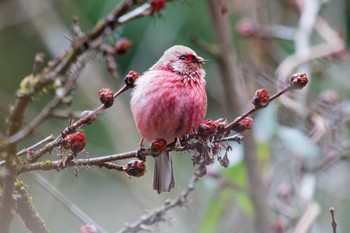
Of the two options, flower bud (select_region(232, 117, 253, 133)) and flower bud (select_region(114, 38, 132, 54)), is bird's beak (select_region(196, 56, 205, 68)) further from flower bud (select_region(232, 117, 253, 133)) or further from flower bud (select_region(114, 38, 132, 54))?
flower bud (select_region(232, 117, 253, 133))

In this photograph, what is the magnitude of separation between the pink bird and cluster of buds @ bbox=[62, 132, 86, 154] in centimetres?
92

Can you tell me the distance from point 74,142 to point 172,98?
1.11 m

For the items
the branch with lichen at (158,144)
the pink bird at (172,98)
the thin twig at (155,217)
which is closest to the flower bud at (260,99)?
the branch with lichen at (158,144)

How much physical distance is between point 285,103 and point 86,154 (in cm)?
274

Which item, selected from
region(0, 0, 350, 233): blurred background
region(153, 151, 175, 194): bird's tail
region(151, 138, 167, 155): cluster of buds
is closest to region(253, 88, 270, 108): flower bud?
region(151, 138, 167, 155): cluster of buds

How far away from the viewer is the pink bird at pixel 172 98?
295 cm

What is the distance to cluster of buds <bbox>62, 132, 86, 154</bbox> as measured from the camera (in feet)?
6.46

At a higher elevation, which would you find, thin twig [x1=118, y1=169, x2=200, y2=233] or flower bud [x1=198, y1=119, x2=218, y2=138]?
thin twig [x1=118, y1=169, x2=200, y2=233]

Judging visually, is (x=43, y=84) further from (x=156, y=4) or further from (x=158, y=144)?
(x=158, y=144)

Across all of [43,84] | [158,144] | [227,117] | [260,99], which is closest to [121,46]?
[158,144]

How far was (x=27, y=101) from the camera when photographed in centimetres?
160

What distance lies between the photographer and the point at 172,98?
9.96ft

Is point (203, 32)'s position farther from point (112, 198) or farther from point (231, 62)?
point (231, 62)

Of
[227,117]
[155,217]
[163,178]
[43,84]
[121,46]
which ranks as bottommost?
[43,84]
